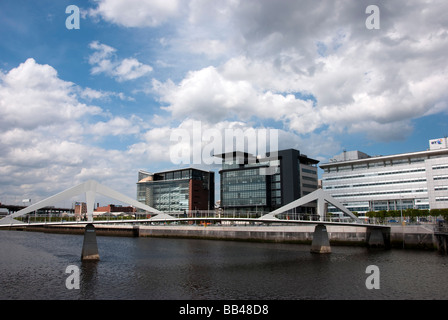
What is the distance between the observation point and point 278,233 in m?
66.1

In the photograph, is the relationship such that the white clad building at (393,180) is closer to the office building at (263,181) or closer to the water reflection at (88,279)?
the office building at (263,181)

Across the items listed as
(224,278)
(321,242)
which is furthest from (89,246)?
(321,242)

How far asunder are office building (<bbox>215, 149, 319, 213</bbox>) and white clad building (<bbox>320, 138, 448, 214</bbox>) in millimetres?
9031

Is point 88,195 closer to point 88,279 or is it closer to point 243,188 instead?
point 88,279

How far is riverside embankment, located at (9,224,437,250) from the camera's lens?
49.7 metres

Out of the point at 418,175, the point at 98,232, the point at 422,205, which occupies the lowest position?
the point at 98,232

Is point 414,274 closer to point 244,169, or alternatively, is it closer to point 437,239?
point 437,239

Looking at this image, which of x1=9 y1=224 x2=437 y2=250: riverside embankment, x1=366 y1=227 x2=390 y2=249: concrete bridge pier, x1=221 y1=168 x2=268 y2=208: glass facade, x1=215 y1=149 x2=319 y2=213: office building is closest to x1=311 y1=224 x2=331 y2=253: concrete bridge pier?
x1=366 y1=227 x2=390 y2=249: concrete bridge pier

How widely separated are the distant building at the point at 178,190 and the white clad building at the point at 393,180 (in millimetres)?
49550

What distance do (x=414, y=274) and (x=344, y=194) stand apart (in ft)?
276

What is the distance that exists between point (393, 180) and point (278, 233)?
171ft

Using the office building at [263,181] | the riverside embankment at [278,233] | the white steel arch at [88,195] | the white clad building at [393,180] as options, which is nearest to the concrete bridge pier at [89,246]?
the white steel arch at [88,195]
